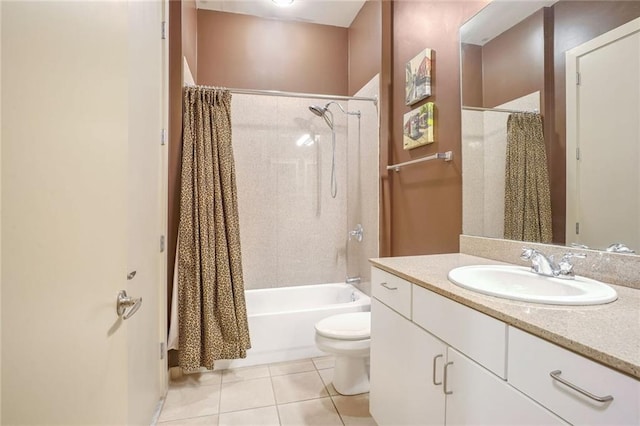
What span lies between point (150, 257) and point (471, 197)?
1.73 meters

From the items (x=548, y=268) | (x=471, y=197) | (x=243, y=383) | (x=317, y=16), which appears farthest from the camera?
(x=317, y=16)

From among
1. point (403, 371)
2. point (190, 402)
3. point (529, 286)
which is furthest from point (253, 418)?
point (529, 286)

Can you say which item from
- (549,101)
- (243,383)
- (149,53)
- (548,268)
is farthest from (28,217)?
(243,383)

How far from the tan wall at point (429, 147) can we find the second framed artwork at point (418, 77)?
0.04m

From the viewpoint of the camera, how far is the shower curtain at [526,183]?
4.16 feet

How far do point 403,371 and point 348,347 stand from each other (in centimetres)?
56

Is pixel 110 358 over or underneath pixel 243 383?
over

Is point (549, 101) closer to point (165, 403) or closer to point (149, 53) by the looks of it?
point (149, 53)

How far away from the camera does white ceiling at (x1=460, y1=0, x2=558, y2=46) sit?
1336 millimetres

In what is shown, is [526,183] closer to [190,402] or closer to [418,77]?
[418,77]

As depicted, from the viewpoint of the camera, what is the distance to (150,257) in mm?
1553

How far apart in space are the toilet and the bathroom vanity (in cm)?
35

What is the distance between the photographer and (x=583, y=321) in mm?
703

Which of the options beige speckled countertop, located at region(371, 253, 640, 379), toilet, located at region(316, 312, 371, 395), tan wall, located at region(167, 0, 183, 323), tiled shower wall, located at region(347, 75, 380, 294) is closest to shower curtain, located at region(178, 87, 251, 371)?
tan wall, located at region(167, 0, 183, 323)
